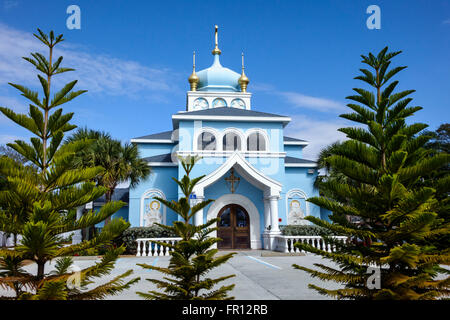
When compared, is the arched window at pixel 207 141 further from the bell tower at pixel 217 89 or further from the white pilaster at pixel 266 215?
the bell tower at pixel 217 89

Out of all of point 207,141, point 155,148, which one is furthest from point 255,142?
point 155,148

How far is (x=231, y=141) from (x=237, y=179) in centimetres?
250

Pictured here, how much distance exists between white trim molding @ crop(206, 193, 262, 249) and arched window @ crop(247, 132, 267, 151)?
306 cm

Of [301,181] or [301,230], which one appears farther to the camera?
[301,181]

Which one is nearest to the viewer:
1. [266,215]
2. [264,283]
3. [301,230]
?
[264,283]

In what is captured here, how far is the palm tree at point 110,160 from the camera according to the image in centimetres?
1628

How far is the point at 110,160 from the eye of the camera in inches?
658

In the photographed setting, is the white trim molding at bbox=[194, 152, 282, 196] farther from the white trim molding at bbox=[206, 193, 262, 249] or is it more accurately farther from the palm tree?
the palm tree

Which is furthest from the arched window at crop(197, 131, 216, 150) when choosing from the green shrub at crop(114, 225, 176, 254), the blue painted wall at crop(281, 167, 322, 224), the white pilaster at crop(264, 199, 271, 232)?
the green shrub at crop(114, 225, 176, 254)

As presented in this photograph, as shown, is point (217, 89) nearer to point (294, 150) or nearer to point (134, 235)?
point (294, 150)

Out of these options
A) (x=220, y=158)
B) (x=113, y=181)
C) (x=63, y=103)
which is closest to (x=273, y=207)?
(x=220, y=158)
